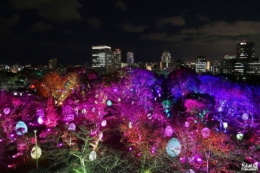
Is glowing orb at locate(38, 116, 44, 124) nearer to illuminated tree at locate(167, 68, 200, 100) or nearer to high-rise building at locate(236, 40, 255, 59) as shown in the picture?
illuminated tree at locate(167, 68, 200, 100)

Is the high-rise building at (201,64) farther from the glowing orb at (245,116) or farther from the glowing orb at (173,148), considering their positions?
the glowing orb at (173,148)

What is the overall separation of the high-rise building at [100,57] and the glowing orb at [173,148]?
128724 mm

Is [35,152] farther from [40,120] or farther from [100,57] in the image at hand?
[100,57]

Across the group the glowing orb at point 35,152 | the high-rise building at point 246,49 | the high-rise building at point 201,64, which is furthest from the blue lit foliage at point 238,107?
the high-rise building at point 201,64

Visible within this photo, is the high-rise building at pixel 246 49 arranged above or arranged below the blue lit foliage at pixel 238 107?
above

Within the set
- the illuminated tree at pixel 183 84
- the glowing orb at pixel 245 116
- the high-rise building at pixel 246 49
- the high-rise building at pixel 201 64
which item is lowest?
the glowing orb at pixel 245 116

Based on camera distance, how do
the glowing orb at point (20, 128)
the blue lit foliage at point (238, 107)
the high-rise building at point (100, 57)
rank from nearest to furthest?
the glowing orb at point (20, 128)
the blue lit foliage at point (238, 107)
the high-rise building at point (100, 57)

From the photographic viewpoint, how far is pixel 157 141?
14141 millimetres

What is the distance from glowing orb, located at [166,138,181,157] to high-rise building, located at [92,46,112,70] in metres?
129

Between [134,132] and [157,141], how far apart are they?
7.59ft

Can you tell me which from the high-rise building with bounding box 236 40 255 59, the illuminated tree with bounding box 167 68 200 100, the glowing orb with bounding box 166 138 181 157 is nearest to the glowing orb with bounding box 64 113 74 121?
the glowing orb with bounding box 166 138 181 157

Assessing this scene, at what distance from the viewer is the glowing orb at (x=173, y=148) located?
1227 centimetres

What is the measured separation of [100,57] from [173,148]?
13350 cm

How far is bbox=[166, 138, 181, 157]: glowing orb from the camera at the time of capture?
483 inches
